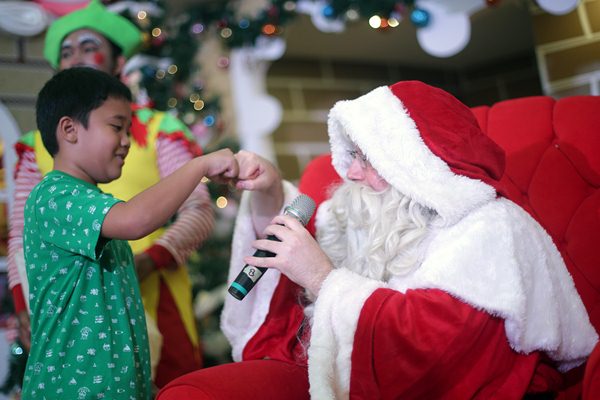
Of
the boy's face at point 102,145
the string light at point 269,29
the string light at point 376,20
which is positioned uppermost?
the string light at point 376,20

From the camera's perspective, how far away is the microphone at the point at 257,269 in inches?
48.9

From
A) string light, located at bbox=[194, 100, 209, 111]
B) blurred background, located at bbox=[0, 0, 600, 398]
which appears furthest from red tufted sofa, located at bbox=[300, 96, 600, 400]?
string light, located at bbox=[194, 100, 209, 111]

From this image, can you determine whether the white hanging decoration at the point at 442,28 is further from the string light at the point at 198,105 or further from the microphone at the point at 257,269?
the microphone at the point at 257,269

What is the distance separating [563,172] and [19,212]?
62.3 inches

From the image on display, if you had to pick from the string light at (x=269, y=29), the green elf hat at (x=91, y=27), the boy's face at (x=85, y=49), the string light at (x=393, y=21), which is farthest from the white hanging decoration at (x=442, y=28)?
the boy's face at (x=85, y=49)

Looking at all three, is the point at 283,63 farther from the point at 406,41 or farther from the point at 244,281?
the point at 244,281

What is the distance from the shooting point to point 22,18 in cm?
331

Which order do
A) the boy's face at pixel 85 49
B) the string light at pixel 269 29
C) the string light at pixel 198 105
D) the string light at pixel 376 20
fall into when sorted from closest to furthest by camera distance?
1. the boy's face at pixel 85 49
2. the string light at pixel 376 20
3. the string light at pixel 198 105
4. the string light at pixel 269 29

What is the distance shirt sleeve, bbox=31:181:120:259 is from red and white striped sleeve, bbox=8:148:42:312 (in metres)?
0.59

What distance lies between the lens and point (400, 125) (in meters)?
1.40

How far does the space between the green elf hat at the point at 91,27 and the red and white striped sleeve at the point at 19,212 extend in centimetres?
40

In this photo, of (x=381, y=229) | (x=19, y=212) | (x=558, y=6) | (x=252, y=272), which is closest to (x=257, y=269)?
(x=252, y=272)

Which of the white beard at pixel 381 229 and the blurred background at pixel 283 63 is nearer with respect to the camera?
the white beard at pixel 381 229

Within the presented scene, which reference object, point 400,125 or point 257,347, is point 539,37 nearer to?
point 400,125
